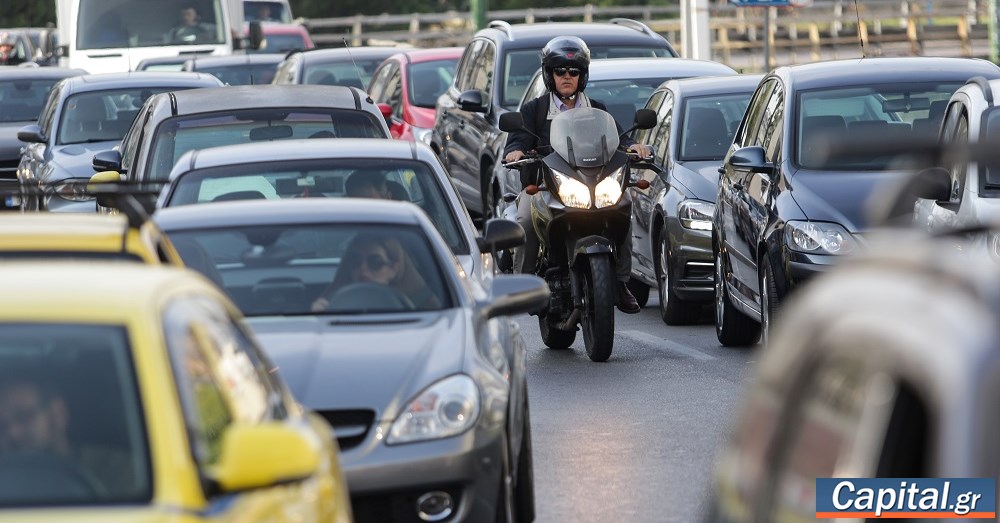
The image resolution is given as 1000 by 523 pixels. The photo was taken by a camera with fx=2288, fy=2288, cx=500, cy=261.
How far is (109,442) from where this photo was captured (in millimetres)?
4473

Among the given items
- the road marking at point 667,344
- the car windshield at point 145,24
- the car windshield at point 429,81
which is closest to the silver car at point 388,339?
the road marking at point 667,344

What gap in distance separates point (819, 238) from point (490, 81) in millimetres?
8725

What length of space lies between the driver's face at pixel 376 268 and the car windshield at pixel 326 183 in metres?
1.59

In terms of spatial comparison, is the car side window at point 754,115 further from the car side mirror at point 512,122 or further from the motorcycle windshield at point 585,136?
the car side mirror at point 512,122

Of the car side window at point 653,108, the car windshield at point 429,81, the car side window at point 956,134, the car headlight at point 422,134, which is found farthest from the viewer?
the car windshield at point 429,81

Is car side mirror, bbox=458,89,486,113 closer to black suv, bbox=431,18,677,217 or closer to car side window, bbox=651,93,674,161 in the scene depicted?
black suv, bbox=431,18,677,217

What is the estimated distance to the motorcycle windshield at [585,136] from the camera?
1326 cm

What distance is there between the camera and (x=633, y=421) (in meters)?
10.6

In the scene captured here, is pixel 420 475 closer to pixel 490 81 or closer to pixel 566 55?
pixel 566 55

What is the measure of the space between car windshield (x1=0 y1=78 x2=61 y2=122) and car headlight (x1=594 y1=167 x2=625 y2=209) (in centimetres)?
1485

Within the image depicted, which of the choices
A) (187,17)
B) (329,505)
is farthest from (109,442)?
(187,17)

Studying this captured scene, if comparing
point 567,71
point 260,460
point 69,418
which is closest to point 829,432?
point 260,460

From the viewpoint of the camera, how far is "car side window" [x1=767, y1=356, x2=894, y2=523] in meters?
3.22

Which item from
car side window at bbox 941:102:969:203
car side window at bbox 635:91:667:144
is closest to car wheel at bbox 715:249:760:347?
car side window at bbox 941:102:969:203
